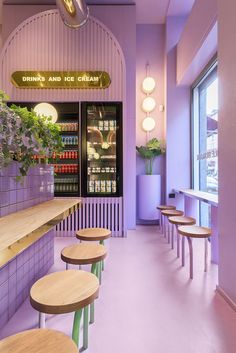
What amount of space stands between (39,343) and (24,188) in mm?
1491

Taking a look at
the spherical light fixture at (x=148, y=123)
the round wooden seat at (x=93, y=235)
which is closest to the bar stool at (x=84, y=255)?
the round wooden seat at (x=93, y=235)

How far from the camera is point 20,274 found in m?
2.18

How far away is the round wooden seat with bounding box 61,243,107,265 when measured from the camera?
6.10 feet

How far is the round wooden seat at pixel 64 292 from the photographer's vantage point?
3.91 feet

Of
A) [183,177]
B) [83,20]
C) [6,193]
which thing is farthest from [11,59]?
[183,177]

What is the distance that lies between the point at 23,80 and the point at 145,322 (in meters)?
4.24

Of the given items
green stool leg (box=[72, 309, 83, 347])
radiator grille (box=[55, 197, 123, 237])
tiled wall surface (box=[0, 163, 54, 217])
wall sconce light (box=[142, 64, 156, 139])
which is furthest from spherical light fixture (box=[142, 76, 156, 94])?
green stool leg (box=[72, 309, 83, 347])

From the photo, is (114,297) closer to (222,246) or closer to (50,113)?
(222,246)

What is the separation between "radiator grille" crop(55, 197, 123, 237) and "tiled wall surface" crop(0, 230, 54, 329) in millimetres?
1547

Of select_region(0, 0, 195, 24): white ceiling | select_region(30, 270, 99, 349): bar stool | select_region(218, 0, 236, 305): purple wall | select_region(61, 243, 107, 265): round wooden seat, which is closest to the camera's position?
select_region(30, 270, 99, 349): bar stool

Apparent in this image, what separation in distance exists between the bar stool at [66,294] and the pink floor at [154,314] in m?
0.54

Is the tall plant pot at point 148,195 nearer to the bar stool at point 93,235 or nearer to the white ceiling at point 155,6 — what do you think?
the bar stool at point 93,235

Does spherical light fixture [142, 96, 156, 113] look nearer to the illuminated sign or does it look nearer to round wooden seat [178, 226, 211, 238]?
the illuminated sign

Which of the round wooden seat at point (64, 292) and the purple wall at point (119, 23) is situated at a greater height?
the purple wall at point (119, 23)
